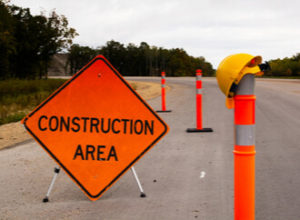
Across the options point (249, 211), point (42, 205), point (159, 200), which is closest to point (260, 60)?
point (249, 211)

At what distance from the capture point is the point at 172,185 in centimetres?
461

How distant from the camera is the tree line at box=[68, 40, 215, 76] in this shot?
135 m

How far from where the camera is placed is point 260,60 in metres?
2.38

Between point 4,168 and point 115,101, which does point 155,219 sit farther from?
point 4,168

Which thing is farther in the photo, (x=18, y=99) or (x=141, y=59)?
(x=141, y=59)

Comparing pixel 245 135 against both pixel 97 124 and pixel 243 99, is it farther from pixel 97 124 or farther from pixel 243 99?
pixel 97 124

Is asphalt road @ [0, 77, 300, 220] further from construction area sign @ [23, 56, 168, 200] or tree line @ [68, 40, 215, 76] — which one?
tree line @ [68, 40, 215, 76]

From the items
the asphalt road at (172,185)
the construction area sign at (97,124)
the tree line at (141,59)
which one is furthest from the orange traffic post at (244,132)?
the tree line at (141,59)

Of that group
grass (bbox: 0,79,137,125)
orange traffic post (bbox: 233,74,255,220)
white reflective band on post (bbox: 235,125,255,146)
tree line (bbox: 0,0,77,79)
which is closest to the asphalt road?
orange traffic post (bbox: 233,74,255,220)

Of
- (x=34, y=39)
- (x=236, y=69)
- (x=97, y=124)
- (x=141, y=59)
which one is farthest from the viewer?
(x=141, y=59)

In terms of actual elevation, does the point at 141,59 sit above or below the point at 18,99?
above

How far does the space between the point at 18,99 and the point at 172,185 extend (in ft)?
55.6

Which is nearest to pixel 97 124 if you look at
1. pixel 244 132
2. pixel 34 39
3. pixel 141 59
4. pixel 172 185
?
pixel 172 185

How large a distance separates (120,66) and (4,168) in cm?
13097
